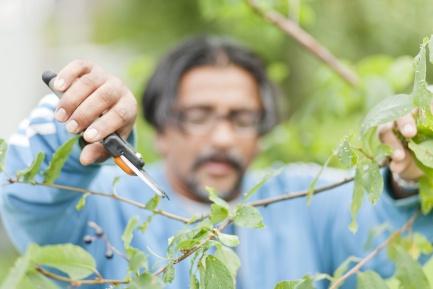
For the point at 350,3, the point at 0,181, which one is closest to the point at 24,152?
the point at 0,181

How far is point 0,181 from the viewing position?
0.92 m

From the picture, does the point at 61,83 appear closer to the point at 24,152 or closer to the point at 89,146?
the point at 89,146

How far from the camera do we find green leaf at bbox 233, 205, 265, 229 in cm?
71

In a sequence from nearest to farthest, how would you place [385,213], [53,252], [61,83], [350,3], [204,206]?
[53,252], [61,83], [385,213], [204,206], [350,3]

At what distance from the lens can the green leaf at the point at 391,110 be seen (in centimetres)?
72

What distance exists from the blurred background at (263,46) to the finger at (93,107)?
0.22m

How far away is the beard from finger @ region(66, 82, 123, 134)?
87 cm

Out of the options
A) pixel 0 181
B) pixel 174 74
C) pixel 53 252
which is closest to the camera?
pixel 53 252

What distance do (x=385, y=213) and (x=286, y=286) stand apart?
1.55ft

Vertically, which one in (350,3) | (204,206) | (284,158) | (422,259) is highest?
(350,3)

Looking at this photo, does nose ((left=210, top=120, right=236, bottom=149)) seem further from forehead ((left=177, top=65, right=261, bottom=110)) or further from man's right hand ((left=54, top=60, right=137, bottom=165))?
man's right hand ((left=54, top=60, right=137, bottom=165))

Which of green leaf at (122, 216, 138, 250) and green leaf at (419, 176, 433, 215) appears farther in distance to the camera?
green leaf at (419, 176, 433, 215)

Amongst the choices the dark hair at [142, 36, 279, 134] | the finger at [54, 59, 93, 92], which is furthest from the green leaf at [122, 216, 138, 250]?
the dark hair at [142, 36, 279, 134]

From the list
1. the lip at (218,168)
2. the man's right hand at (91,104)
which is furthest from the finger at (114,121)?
the lip at (218,168)
